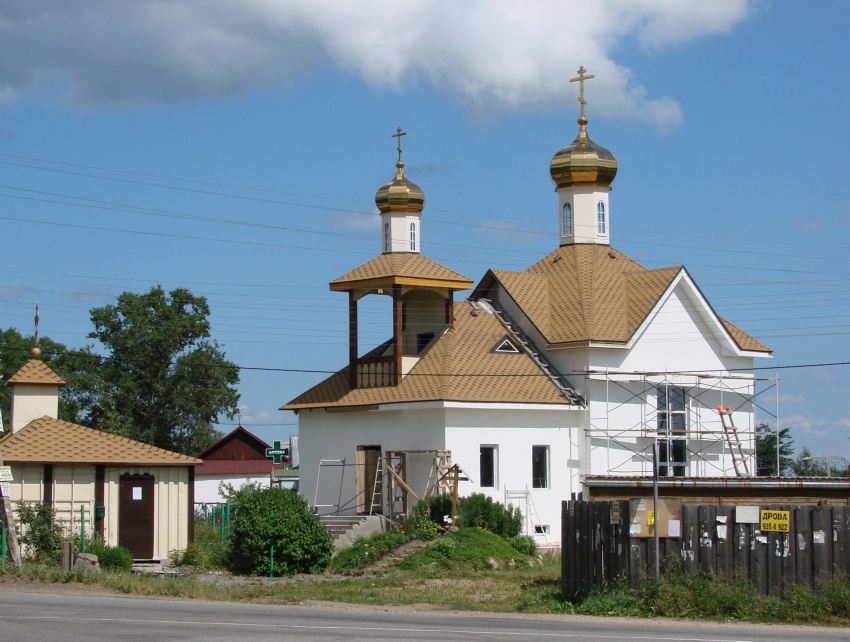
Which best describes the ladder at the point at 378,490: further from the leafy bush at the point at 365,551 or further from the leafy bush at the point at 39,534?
the leafy bush at the point at 39,534

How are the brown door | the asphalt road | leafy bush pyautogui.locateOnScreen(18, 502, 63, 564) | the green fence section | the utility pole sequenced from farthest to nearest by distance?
the green fence section < the brown door < leafy bush pyautogui.locateOnScreen(18, 502, 63, 564) < the utility pole < the asphalt road

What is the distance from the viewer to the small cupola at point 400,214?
41.8 m

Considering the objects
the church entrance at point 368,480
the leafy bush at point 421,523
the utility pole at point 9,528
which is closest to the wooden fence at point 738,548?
the leafy bush at point 421,523

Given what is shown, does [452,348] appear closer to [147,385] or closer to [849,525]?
[849,525]

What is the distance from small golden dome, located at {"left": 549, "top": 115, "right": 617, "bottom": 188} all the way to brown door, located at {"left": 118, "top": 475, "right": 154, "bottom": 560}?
18.7m

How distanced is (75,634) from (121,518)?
15.3 meters

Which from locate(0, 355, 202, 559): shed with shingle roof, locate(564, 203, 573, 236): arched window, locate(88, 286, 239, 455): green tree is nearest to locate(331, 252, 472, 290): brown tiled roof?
locate(564, 203, 573, 236): arched window

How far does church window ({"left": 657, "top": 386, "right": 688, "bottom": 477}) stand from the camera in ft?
129

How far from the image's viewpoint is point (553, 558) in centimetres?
3384

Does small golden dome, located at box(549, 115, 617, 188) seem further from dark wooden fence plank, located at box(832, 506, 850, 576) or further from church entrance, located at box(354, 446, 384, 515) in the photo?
dark wooden fence plank, located at box(832, 506, 850, 576)

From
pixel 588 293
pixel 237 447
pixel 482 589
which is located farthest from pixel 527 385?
pixel 237 447

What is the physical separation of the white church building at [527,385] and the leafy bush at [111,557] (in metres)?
9.60

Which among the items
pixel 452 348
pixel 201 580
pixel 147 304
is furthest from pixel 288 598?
pixel 147 304

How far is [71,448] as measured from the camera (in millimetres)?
31094
